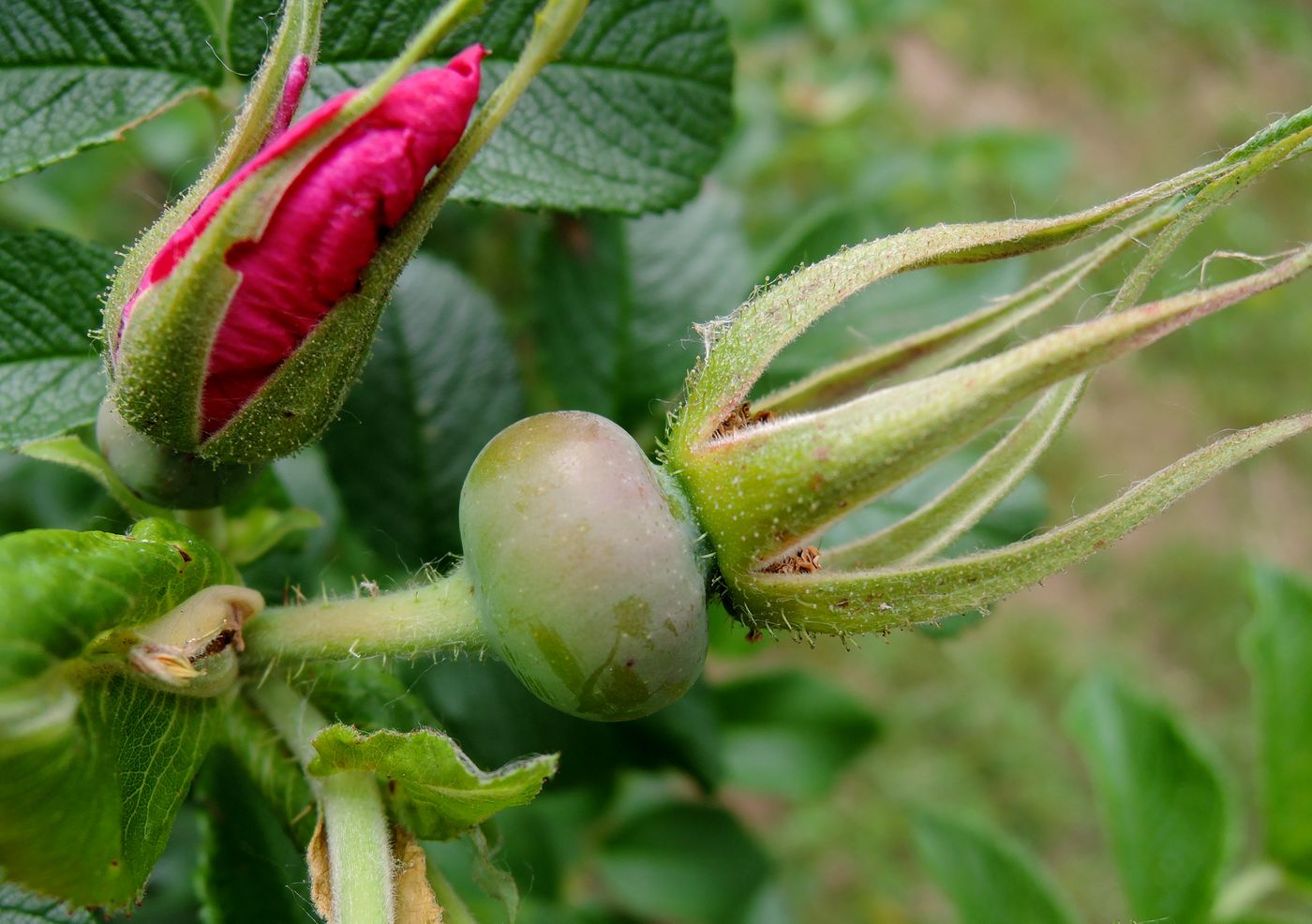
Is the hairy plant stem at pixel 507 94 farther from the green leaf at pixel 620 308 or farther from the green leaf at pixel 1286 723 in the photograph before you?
the green leaf at pixel 1286 723

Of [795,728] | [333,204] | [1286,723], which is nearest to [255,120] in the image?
[333,204]

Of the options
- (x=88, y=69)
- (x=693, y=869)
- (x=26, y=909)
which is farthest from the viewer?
(x=693, y=869)

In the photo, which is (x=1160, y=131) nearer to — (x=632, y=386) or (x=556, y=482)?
(x=632, y=386)

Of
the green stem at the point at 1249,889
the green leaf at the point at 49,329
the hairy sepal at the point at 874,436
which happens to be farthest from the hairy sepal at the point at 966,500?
the green stem at the point at 1249,889

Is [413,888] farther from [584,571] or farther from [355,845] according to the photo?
[584,571]

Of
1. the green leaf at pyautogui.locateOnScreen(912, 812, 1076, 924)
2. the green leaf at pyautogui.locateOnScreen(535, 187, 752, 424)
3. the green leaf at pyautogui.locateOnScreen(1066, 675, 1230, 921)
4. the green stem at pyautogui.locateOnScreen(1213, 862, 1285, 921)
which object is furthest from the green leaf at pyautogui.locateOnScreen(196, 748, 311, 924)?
the green stem at pyautogui.locateOnScreen(1213, 862, 1285, 921)
